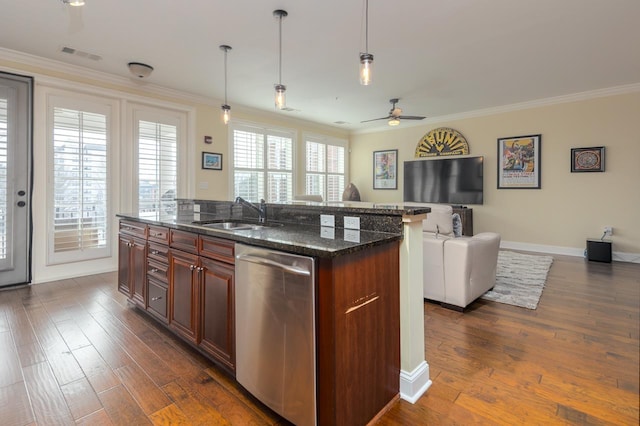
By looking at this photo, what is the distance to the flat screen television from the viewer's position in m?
6.30

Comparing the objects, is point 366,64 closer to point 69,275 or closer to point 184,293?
point 184,293

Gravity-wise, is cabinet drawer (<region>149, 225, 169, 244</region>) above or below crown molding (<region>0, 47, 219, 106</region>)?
below

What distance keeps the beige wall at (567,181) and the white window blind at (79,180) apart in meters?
6.05

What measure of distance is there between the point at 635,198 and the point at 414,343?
17.1 ft

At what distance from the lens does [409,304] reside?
6.11ft

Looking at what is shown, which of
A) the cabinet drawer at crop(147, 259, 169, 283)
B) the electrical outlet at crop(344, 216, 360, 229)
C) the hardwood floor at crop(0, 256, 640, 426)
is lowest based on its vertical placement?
the hardwood floor at crop(0, 256, 640, 426)

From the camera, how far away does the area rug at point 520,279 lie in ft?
10.8

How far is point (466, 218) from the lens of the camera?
6094mm

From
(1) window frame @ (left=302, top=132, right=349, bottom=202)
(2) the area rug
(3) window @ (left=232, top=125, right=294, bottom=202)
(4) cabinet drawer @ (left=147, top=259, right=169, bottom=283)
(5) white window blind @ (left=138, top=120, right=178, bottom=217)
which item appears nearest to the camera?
(4) cabinet drawer @ (left=147, top=259, right=169, bottom=283)

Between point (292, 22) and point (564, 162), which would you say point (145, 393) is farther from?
point (564, 162)

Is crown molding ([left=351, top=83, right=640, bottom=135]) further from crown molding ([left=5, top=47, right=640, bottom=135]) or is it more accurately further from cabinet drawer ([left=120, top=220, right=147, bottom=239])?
cabinet drawer ([left=120, top=220, right=147, bottom=239])

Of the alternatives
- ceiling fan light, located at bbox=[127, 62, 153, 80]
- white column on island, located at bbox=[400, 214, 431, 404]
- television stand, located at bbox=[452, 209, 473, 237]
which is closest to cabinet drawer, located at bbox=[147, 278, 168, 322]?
white column on island, located at bbox=[400, 214, 431, 404]

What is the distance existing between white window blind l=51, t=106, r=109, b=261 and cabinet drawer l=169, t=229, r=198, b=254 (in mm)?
2670

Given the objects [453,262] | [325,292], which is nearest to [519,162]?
[453,262]
